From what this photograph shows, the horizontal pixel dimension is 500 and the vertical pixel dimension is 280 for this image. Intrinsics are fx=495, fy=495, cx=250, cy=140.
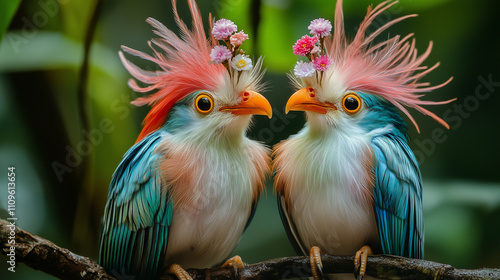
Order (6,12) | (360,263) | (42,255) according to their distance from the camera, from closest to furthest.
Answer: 1. (42,255)
2. (360,263)
3. (6,12)

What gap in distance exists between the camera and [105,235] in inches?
57.8

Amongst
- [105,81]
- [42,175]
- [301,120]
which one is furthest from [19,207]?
[301,120]

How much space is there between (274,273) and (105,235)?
0.51 meters

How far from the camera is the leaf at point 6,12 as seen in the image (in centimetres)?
167

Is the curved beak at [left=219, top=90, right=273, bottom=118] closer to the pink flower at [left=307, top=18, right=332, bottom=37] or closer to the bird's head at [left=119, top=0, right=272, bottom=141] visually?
the bird's head at [left=119, top=0, right=272, bottom=141]

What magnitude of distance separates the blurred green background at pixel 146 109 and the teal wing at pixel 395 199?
1.11 feet

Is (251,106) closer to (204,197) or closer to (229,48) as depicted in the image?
(229,48)

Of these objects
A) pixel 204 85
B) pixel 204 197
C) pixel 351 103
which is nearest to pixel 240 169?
pixel 204 197

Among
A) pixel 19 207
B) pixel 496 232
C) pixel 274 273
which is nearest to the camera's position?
pixel 274 273

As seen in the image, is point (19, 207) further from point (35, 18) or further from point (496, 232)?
point (496, 232)

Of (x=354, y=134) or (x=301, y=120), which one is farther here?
(x=301, y=120)

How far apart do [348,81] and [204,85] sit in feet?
1.40

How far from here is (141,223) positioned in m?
1.39

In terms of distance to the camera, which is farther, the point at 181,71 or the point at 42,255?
the point at 181,71
